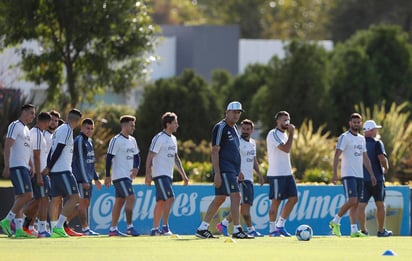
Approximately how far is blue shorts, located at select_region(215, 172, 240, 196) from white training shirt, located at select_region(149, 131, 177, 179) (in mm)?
1962

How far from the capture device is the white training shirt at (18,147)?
64.1 ft

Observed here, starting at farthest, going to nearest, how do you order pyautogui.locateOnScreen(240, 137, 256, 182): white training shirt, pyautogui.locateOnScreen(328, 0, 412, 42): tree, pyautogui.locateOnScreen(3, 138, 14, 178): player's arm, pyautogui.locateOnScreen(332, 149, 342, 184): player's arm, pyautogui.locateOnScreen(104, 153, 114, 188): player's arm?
pyautogui.locateOnScreen(328, 0, 412, 42): tree < pyautogui.locateOnScreen(240, 137, 256, 182): white training shirt < pyautogui.locateOnScreen(332, 149, 342, 184): player's arm < pyautogui.locateOnScreen(104, 153, 114, 188): player's arm < pyautogui.locateOnScreen(3, 138, 14, 178): player's arm

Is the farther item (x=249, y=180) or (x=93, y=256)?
(x=249, y=180)

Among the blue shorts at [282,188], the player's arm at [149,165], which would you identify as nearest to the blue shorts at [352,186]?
the blue shorts at [282,188]

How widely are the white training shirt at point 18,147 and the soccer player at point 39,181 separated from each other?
203 millimetres

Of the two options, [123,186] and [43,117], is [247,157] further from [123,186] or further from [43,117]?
[43,117]

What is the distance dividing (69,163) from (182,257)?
17.1 ft

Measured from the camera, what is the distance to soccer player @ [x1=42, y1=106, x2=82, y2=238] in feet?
65.5

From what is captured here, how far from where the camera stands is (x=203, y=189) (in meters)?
25.5

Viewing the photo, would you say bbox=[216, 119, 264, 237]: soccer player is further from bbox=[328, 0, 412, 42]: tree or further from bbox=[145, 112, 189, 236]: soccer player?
bbox=[328, 0, 412, 42]: tree

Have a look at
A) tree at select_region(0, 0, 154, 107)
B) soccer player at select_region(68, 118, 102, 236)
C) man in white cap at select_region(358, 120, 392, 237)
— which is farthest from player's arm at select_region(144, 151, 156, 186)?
tree at select_region(0, 0, 154, 107)

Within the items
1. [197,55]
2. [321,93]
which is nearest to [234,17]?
[197,55]

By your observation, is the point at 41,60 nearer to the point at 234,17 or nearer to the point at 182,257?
the point at 182,257

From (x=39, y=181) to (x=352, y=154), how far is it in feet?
18.2
